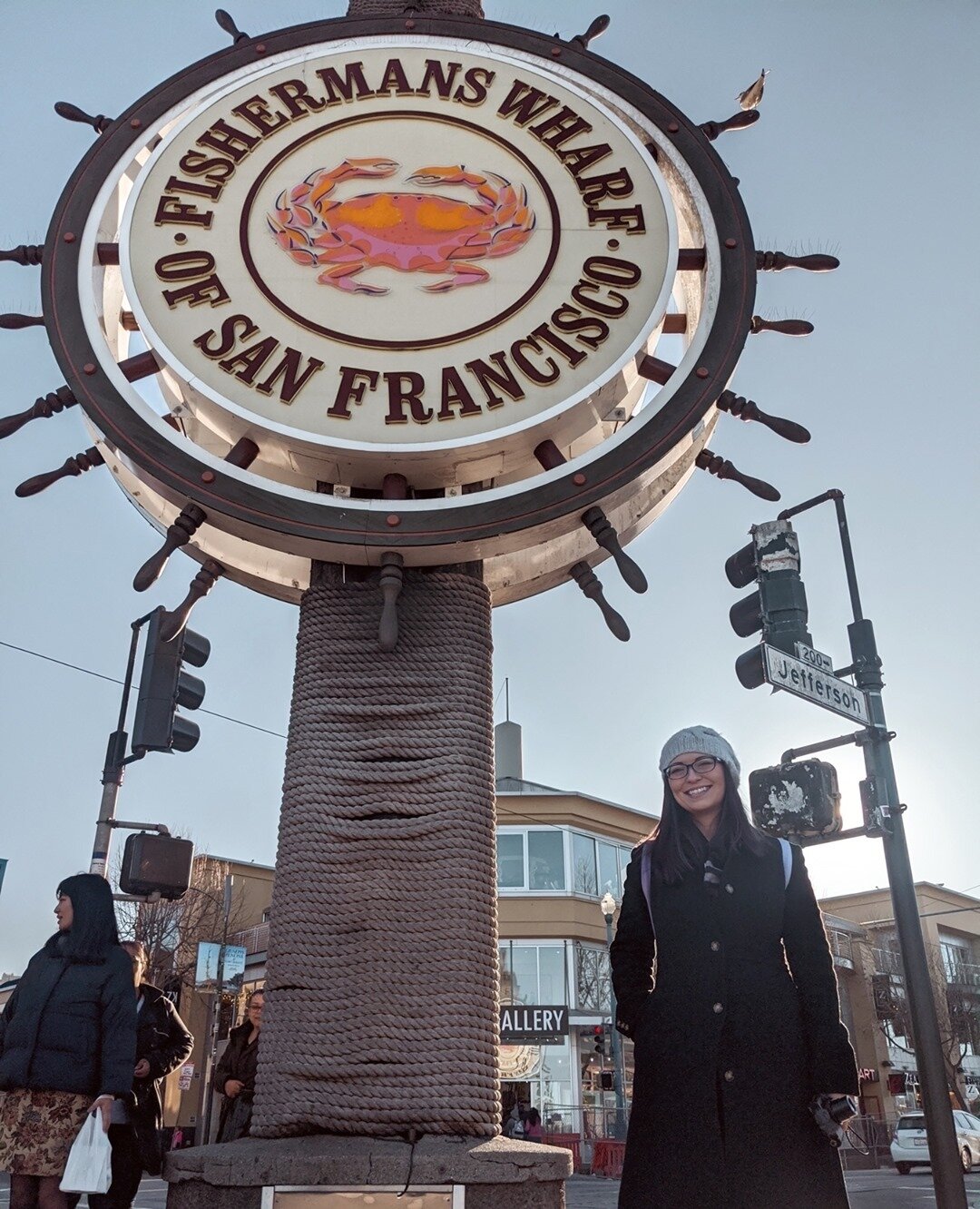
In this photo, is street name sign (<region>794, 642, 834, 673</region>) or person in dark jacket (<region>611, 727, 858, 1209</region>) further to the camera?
street name sign (<region>794, 642, 834, 673</region>)

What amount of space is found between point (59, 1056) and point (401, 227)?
2.39 m

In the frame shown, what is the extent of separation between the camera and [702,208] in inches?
127

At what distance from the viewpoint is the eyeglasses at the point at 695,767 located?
243cm

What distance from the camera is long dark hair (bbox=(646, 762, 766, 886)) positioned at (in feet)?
7.69

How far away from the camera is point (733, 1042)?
2123 millimetres

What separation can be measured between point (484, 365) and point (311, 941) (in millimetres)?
1500

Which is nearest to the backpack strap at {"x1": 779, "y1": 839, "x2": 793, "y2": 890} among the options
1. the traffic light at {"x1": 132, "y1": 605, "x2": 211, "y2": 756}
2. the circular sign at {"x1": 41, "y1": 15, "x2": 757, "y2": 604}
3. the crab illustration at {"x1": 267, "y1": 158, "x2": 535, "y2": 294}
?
the circular sign at {"x1": 41, "y1": 15, "x2": 757, "y2": 604}

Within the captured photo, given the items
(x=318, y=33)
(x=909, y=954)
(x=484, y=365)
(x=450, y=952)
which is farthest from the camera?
(x=909, y=954)

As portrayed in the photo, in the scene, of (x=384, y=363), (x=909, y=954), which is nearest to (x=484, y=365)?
(x=384, y=363)

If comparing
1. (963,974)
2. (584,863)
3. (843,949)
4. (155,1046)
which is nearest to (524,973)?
(584,863)

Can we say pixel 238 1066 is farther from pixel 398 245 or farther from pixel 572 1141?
pixel 572 1141

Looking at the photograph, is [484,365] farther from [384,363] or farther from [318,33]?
[318,33]

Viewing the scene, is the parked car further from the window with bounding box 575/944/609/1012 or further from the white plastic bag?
the white plastic bag

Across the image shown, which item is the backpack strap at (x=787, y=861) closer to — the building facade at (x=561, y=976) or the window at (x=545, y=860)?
the building facade at (x=561, y=976)
